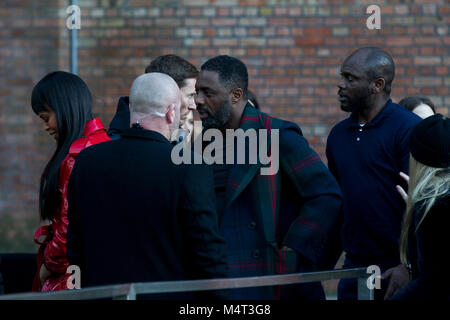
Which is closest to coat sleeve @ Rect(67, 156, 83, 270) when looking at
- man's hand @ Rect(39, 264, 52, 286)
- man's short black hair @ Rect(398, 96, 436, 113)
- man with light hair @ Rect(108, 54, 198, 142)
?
man's hand @ Rect(39, 264, 52, 286)

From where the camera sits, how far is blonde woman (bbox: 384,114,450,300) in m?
2.55

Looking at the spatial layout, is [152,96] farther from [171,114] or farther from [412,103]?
[412,103]

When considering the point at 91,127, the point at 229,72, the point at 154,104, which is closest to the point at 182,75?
the point at 229,72

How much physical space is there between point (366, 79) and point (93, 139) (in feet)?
5.07

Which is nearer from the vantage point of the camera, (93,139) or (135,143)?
(135,143)

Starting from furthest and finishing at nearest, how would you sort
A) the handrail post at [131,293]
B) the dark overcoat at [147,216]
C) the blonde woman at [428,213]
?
the dark overcoat at [147,216], the blonde woman at [428,213], the handrail post at [131,293]

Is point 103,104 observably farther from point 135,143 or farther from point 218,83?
point 135,143

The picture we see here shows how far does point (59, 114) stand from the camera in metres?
3.53

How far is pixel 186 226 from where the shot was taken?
8.94 feet

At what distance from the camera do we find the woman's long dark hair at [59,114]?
3430mm

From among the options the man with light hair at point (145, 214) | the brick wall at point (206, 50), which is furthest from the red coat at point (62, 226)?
the brick wall at point (206, 50)

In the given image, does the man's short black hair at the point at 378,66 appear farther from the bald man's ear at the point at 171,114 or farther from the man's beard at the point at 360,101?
the bald man's ear at the point at 171,114
